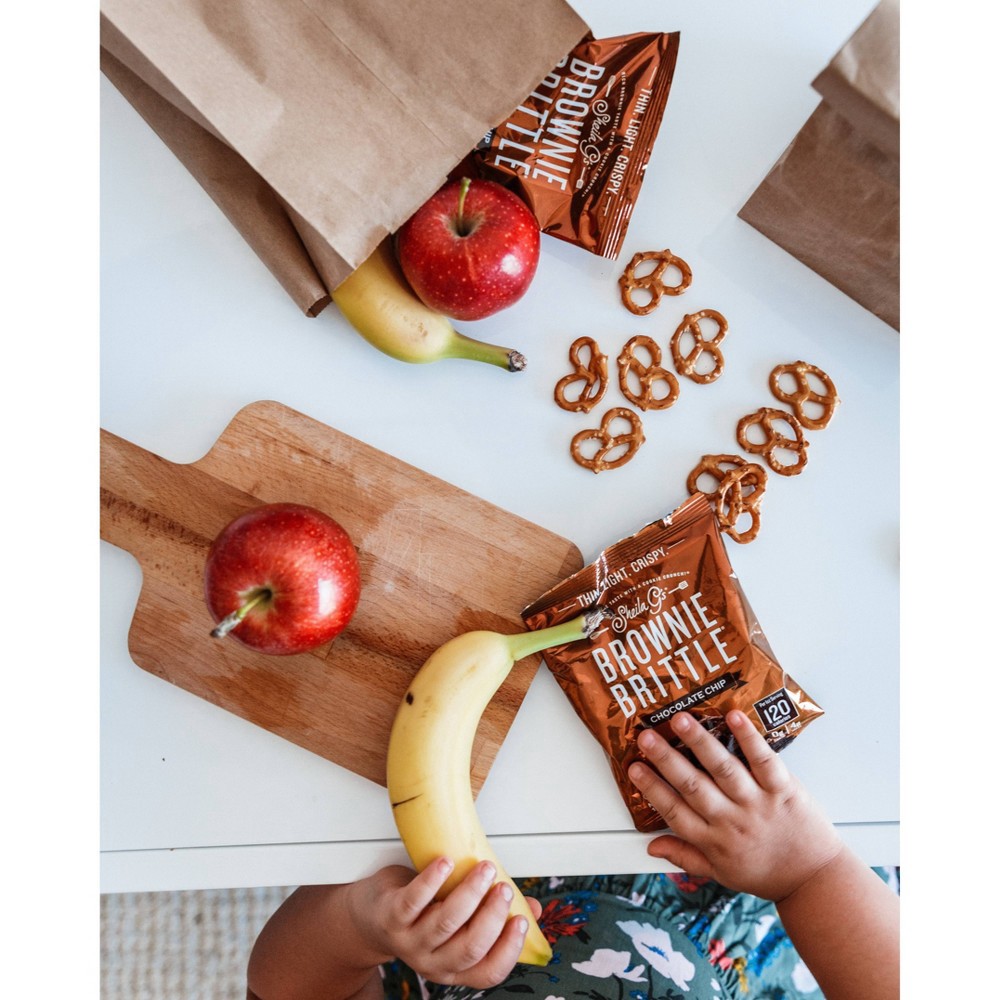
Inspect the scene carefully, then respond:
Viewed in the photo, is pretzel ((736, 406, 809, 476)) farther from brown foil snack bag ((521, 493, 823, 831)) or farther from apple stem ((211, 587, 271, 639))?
apple stem ((211, 587, 271, 639))

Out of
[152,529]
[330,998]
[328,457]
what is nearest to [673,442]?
[328,457]

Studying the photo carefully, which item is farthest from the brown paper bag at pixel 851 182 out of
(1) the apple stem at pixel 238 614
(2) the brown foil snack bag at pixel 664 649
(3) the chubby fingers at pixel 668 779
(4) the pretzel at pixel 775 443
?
(1) the apple stem at pixel 238 614

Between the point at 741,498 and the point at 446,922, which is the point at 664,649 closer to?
the point at 741,498

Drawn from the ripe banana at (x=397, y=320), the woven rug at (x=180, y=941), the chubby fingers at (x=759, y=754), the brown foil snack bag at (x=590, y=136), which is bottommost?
the woven rug at (x=180, y=941)

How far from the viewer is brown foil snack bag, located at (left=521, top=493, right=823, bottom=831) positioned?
0.79 m

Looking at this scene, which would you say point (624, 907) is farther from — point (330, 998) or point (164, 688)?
point (164, 688)

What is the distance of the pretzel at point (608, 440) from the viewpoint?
0.82m

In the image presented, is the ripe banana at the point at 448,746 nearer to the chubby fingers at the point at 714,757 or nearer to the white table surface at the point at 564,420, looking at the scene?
the white table surface at the point at 564,420

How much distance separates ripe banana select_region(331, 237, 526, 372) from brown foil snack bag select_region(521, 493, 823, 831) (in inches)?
9.1

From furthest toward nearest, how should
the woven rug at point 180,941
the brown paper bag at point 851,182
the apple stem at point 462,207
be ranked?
the woven rug at point 180,941
the apple stem at point 462,207
the brown paper bag at point 851,182

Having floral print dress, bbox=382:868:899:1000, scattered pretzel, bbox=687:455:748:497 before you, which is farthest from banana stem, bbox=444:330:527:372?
floral print dress, bbox=382:868:899:1000

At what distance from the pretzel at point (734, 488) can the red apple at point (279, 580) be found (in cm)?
37

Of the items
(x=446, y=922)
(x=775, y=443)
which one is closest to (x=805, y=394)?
(x=775, y=443)
